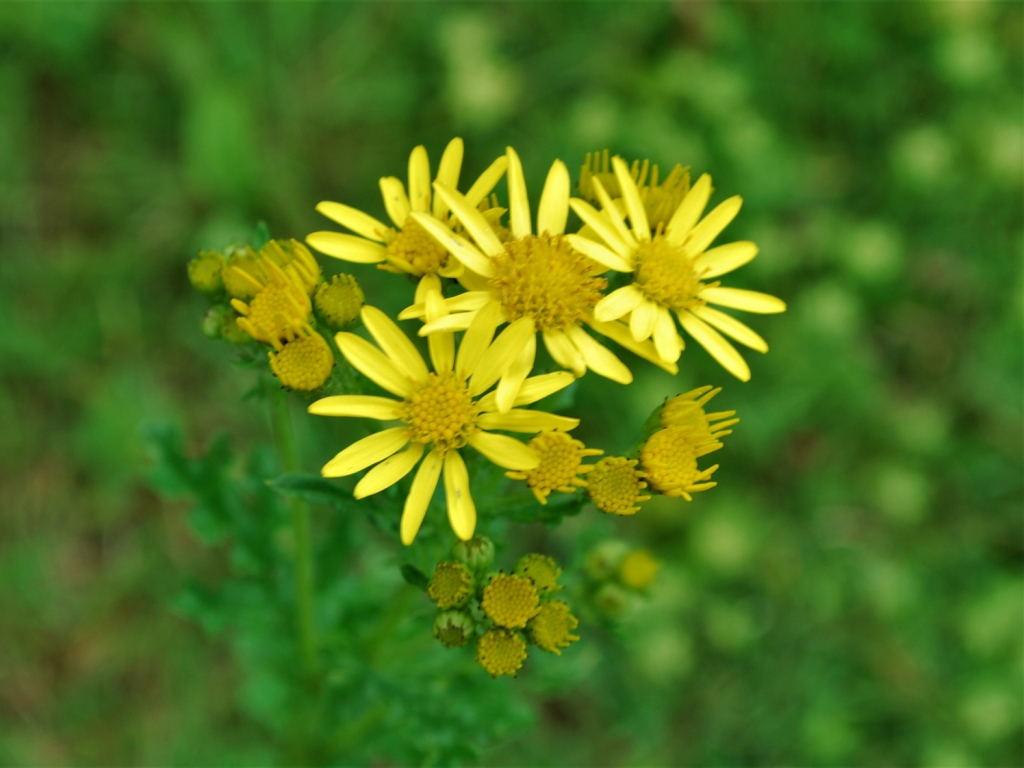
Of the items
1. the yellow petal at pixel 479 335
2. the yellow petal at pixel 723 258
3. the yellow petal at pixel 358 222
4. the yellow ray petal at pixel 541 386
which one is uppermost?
the yellow petal at pixel 723 258

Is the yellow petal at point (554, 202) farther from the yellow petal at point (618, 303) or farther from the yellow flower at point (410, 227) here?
the yellow petal at point (618, 303)

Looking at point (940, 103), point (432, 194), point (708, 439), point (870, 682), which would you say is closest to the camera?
point (708, 439)

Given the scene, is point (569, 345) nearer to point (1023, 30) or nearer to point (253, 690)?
point (253, 690)

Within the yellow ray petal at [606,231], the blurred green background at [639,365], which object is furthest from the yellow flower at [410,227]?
the blurred green background at [639,365]

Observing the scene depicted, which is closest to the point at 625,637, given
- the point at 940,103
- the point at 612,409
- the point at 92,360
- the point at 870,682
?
the point at 612,409

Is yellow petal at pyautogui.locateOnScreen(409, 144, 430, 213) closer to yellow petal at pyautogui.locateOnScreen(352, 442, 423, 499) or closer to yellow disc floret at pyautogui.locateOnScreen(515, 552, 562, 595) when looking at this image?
yellow petal at pyautogui.locateOnScreen(352, 442, 423, 499)

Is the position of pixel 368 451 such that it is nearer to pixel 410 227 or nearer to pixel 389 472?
pixel 389 472
